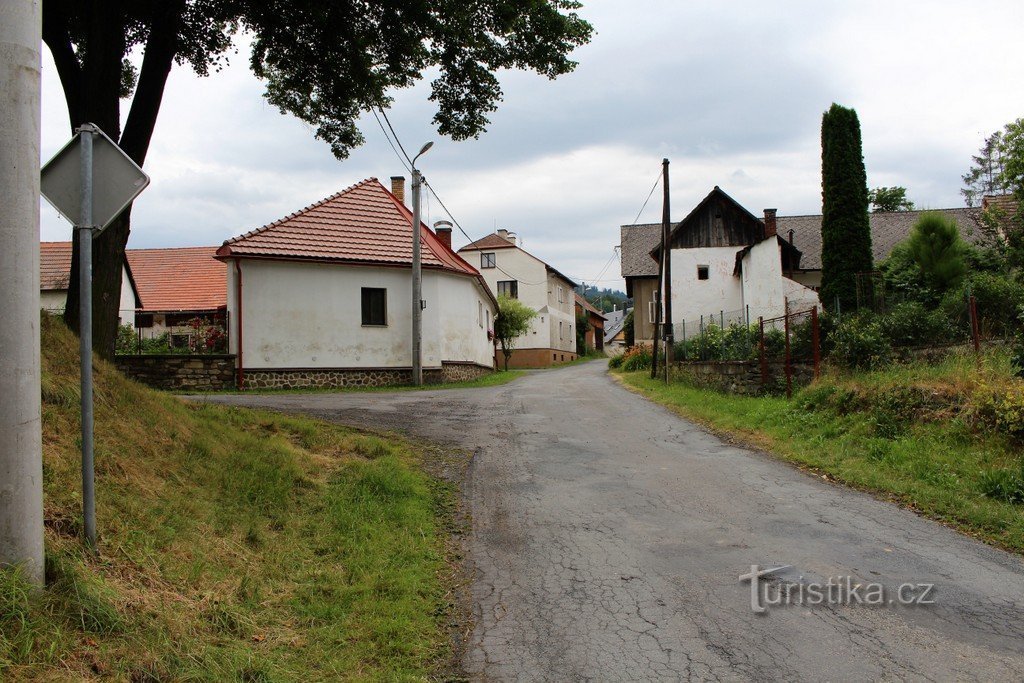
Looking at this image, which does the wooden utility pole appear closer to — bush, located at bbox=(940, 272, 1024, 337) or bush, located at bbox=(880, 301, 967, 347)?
bush, located at bbox=(880, 301, 967, 347)

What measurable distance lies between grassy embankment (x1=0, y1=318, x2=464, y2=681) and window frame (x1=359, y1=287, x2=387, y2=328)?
46.3ft

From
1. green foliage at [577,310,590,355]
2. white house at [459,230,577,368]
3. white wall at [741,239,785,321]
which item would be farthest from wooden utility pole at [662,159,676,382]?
green foliage at [577,310,590,355]

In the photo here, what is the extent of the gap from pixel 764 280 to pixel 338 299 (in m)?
20.8

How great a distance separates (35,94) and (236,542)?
3.32 metres

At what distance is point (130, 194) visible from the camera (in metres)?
4.59

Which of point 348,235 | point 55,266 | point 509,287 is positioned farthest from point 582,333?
point 348,235

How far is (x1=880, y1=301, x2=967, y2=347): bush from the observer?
12.1 metres

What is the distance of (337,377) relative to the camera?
21969 millimetres

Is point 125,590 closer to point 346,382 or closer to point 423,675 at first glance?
point 423,675

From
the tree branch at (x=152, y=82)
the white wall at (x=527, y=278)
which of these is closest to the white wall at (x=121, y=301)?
the tree branch at (x=152, y=82)

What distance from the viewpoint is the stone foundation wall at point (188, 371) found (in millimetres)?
20219

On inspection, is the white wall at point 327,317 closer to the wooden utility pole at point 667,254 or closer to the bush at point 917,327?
the wooden utility pole at point 667,254

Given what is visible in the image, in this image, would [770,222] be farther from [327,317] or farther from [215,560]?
[215,560]

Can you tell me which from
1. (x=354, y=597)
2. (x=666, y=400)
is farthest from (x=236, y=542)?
(x=666, y=400)
